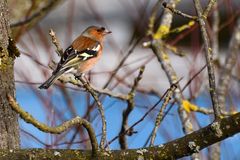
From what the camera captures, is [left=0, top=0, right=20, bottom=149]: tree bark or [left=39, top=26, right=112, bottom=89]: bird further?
[left=39, top=26, right=112, bottom=89]: bird

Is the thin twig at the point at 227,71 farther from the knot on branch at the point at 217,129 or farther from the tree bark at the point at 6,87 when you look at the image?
the knot on branch at the point at 217,129

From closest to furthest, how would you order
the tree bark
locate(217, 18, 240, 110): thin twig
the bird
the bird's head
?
1. the tree bark
2. locate(217, 18, 240, 110): thin twig
3. the bird
4. the bird's head

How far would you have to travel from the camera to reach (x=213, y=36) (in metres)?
4.80

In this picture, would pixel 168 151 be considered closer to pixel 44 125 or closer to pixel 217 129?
pixel 217 129

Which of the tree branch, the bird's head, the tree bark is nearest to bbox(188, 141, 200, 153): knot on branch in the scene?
the tree branch

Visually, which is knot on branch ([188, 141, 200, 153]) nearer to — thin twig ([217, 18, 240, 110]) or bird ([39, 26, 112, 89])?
thin twig ([217, 18, 240, 110])

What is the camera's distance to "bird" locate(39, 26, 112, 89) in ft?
16.9

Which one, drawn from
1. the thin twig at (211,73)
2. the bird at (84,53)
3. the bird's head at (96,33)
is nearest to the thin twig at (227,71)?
the bird at (84,53)

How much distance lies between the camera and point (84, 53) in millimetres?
5555

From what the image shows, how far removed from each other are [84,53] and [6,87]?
287 cm

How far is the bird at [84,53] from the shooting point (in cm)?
516

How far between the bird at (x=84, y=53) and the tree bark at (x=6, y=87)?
1819mm

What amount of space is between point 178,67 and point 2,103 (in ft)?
34.0

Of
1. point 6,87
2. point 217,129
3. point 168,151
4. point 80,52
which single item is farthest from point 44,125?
point 80,52
